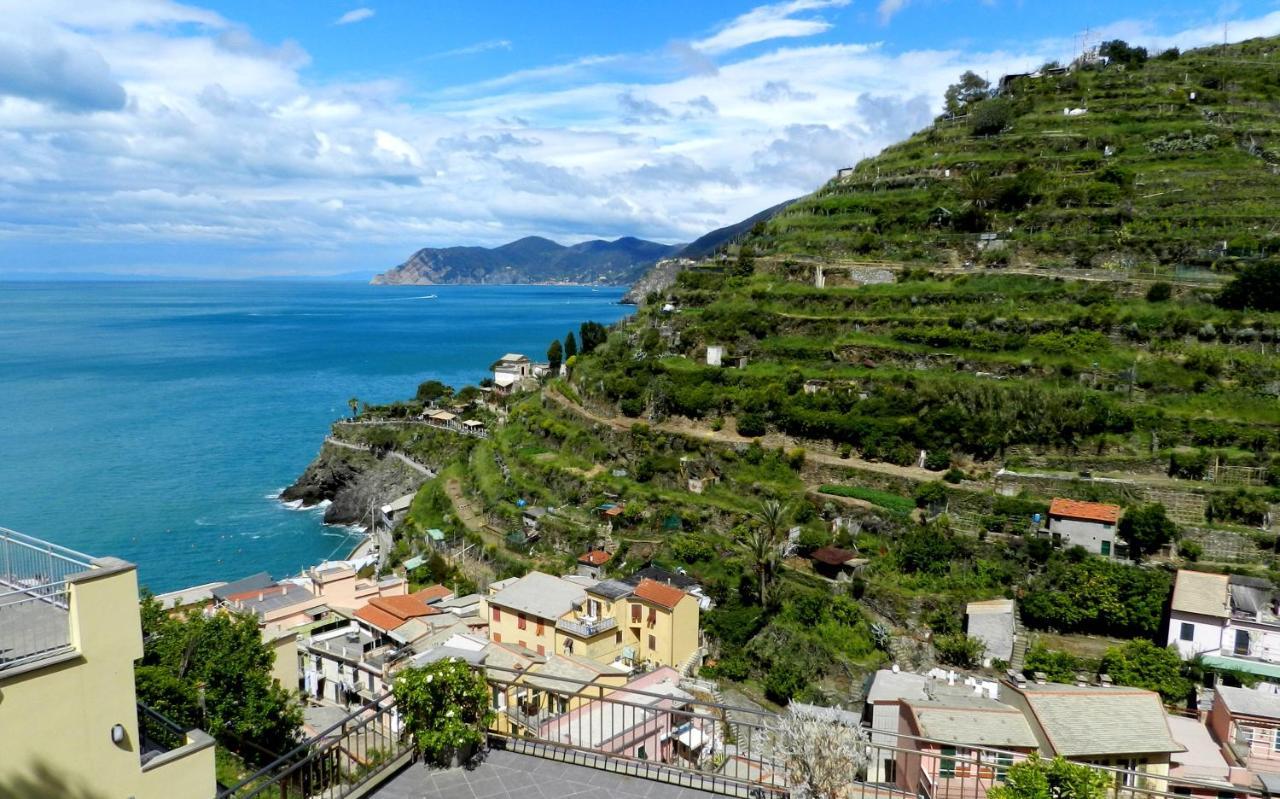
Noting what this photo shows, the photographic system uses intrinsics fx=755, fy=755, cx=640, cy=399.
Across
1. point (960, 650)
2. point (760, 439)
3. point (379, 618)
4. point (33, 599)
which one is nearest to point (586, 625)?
point (379, 618)

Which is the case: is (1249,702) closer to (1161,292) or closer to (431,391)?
(1161,292)

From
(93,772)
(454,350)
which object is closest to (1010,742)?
(93,772)

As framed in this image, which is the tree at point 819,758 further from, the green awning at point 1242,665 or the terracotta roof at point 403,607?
the terracotta roof at point 403,607

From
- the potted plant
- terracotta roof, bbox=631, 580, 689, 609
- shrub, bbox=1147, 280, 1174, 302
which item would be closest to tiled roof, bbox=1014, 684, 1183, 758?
terracotta roof, bbox=631, 580, 689, 609

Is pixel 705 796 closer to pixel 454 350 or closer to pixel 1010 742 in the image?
pixel 1010 742

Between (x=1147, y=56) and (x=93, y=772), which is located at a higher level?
(x=1147, y=56)

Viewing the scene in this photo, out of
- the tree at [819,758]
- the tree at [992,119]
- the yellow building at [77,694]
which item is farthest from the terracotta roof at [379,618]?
the tree at [992,119]

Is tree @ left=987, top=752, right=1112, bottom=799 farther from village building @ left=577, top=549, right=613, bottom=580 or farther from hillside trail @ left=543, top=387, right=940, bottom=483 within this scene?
village building @ left=577, top=549, right=613, bottom=580
